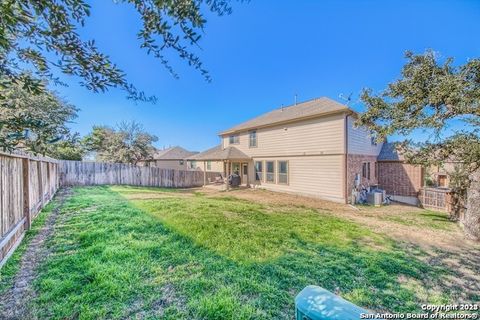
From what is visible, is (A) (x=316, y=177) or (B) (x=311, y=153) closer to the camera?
(A) (x=316, y=177)

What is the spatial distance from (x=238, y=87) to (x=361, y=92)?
1257cm

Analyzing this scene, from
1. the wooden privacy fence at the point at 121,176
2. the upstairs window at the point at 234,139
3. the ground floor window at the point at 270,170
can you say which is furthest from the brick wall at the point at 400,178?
the wooden privacy fence at the point at 121,176

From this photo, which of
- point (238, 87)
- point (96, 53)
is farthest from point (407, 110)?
point (238, 87)

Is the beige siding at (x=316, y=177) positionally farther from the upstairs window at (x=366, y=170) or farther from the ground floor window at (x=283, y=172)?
the upstairs window at (x=366, y=170)

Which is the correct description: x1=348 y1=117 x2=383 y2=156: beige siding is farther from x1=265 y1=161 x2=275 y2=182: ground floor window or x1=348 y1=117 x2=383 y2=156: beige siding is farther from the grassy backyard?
the grassy backyard

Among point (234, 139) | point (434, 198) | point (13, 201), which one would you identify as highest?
point (234, 139)

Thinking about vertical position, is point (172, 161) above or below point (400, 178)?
above

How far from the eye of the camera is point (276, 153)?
1593cm

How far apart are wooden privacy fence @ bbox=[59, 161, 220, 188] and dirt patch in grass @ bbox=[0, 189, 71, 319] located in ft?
39.1

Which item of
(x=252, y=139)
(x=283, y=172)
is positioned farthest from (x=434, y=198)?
(x=252, y=139)

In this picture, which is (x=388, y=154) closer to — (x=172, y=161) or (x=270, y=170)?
Answer: (x=270, y=170)

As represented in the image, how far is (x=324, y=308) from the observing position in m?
1.55

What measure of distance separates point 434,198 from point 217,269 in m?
13.7

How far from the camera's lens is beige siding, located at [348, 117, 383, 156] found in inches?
489
